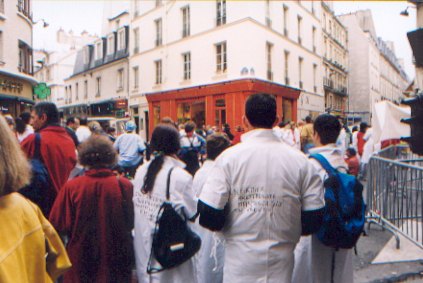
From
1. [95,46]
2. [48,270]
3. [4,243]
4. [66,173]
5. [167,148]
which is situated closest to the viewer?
[4,243]

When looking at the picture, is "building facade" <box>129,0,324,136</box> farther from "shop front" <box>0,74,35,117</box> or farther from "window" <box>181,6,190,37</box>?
"shop front" <box>0,74,35,117</box>

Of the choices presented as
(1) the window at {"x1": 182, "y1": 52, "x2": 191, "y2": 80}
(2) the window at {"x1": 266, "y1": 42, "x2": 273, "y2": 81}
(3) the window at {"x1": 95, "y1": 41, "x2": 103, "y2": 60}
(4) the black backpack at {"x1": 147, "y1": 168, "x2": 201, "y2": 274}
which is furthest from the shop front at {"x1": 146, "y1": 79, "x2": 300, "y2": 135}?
(4) the black backpack at {"x1": 147, "y1": 168, "x2": 201, "y2": 274}

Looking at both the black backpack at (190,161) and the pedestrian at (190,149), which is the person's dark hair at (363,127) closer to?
the pedestrian at (190,149)

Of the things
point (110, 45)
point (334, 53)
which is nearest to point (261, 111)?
point (334, 53)

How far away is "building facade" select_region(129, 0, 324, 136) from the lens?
822 inches

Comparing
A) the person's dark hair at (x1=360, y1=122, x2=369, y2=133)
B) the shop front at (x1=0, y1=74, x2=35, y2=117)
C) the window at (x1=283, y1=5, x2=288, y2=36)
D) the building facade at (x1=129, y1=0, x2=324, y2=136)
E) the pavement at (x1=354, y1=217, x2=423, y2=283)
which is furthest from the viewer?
the window at (x1=283, y1=5, x2=288, y2=36)

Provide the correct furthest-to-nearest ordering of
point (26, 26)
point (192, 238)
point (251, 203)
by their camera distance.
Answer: point (26, 26), point (192, 238), point (251, 203)

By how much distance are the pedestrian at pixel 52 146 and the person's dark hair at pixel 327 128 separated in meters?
2.53

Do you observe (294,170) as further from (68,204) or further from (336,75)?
(336,75)

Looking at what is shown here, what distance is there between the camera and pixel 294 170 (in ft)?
7.97

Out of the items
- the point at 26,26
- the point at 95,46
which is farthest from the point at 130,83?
the point at 26,26

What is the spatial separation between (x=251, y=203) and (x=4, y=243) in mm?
1420

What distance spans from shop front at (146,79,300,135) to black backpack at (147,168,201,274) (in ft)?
46.8

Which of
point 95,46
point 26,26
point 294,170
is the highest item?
point 95,46
